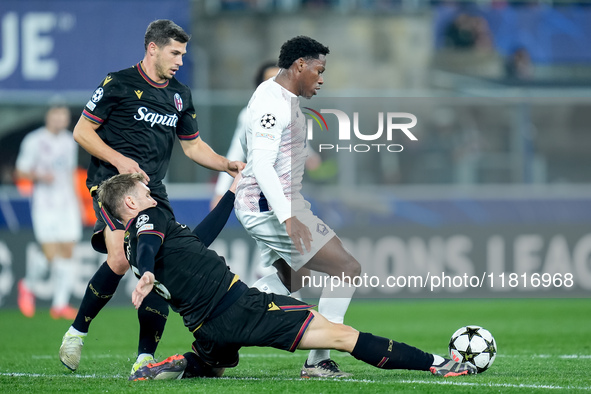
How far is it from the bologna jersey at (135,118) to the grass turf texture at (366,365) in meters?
1.31

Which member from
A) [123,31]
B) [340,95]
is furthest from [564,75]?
[123,31]

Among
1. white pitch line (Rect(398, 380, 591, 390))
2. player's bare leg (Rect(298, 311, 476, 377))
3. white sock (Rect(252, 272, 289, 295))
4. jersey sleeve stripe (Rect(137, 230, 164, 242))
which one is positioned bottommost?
white pitch line (Rect(398, 380, 591, 390))

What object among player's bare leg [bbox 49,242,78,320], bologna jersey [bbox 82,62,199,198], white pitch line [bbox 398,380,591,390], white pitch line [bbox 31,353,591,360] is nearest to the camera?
white pitch line [bbox 398,380,591,390]

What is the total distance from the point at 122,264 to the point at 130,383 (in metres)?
0.90

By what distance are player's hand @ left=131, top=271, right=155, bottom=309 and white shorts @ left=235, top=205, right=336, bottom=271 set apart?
1.20 m

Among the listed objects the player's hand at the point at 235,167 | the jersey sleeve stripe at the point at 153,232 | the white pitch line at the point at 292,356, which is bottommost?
the white pitch line at the point at 292,356

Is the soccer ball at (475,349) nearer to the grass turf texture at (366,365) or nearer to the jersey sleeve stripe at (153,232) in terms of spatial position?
the grass turf texture at (366,365)

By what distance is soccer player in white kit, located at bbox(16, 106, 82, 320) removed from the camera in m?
11.2

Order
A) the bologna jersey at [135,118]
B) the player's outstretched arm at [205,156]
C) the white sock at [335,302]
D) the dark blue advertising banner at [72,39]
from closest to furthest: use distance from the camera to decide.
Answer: the white sock at [335,302], the bologna jersey at [135,118], the player's outstretched arm at [205,156], the dark blue advertising banner at [72,39]

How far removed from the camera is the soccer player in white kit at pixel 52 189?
11.2m

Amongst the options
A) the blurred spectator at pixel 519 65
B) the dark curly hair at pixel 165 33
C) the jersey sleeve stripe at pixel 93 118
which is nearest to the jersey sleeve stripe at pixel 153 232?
the jersey sleeve stripe at pixel 93 118

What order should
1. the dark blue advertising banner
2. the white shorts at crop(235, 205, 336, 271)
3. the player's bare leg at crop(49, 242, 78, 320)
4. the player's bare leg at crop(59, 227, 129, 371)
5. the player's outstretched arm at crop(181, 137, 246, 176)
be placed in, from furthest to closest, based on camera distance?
the dark blue advertising banner
the player's bare leg at crop(49, 242, 78, 320)
the player's outstretched arm at crop(181, 137, 246, 176)
the player's bare leg at crop(59, 227, 129, 371)
the white shorts at crop(235, 205, 336, 271)

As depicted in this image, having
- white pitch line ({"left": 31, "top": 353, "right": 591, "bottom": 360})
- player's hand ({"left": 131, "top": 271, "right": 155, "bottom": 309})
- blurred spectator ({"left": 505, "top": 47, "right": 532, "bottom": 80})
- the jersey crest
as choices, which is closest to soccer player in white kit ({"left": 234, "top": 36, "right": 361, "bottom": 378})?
the jersey crest

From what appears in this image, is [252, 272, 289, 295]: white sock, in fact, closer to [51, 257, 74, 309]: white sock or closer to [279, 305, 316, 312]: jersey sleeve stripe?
[279, 305, 316, 312]: jersey sleeve stripe
